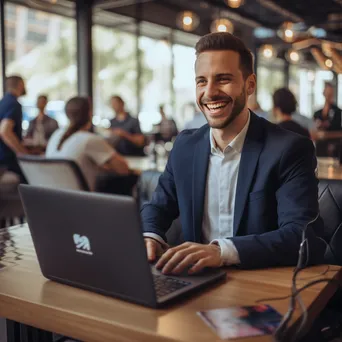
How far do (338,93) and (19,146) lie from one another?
16.3 metres

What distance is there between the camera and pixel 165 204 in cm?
188

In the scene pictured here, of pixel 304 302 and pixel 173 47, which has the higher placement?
pixel 173 47

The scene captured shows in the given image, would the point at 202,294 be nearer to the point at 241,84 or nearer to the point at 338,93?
the point at 241,84

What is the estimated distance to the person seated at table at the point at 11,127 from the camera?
496 centimetres

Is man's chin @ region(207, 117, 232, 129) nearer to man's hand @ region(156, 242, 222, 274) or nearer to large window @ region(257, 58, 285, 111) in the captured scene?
man's hand @ region(156, 242, 222, 274)

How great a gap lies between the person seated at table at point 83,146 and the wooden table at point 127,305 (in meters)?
2.43

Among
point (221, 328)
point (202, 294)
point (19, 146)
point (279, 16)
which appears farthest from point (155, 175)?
point (279, 16)

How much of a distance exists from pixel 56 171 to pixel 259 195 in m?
1.96

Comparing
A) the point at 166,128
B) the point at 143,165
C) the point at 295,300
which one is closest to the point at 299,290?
the point at 295,300

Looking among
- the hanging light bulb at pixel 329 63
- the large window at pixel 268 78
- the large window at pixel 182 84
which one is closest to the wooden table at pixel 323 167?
the large window at pixel 182 84

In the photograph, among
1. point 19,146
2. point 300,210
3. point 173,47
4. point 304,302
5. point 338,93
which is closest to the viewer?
point 304,302

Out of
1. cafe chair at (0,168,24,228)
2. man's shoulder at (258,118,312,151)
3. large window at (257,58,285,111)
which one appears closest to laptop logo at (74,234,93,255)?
man's shoulder at (258,118,312,151)

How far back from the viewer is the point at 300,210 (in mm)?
1547

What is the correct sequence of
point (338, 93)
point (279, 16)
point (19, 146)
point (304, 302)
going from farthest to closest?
1. point (338, 93)
2. point (279, 16)
3. point (19, 146)
4. point (304, 302)
